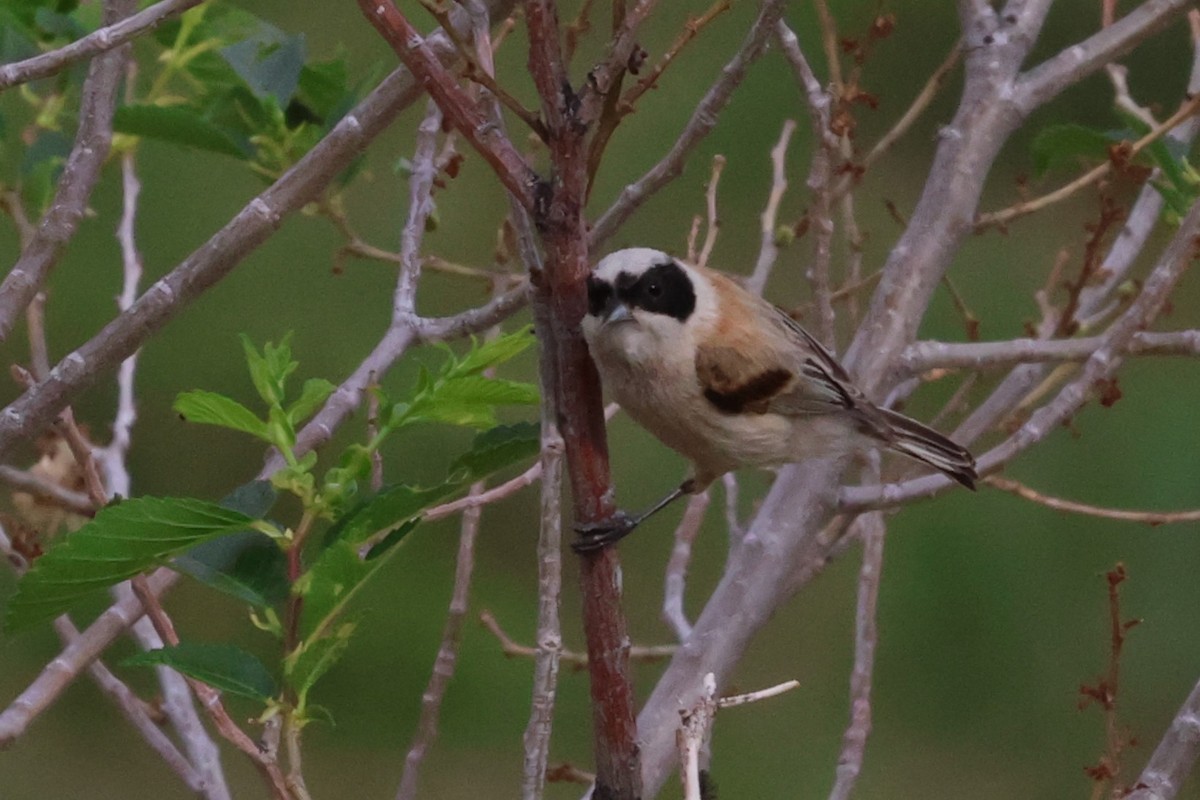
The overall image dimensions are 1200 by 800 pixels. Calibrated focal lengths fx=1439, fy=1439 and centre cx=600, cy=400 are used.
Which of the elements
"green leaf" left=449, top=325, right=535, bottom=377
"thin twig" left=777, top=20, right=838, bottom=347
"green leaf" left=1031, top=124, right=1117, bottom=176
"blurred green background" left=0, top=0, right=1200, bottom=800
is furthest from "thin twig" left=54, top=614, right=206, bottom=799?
"blurred green background" left=0, top=0, right=1200, bottom=800

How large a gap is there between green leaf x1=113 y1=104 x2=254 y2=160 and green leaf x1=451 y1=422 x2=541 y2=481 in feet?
2.21

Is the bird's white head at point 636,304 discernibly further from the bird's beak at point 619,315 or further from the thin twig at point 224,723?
the thin twig at point 224,723

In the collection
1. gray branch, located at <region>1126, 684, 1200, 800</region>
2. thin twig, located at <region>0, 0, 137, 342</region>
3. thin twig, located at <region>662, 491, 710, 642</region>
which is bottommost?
gray branch, located at <region>1126, 684, 1200, 800</region>

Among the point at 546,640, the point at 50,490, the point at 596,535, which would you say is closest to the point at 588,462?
the point at 596,535

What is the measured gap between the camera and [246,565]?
1.25 m

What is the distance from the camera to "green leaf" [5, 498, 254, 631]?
110 cm

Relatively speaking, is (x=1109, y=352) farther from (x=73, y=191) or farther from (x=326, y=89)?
(x=73, y=191)

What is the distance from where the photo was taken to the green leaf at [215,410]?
3.80 feet

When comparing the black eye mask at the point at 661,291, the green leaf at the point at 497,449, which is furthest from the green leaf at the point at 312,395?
the black eye mask at the point at 661,291

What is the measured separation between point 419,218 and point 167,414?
2521mm

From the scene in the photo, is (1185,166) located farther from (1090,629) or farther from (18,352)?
(18,352)

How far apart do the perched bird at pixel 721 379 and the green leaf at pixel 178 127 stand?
48 centimetres

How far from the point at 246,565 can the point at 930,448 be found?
1.09 meters

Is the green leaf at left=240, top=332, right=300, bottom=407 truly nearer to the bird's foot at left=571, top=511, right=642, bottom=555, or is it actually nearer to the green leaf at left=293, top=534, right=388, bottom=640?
the green leaf at left=293, top=534, right=388, bottom=640
